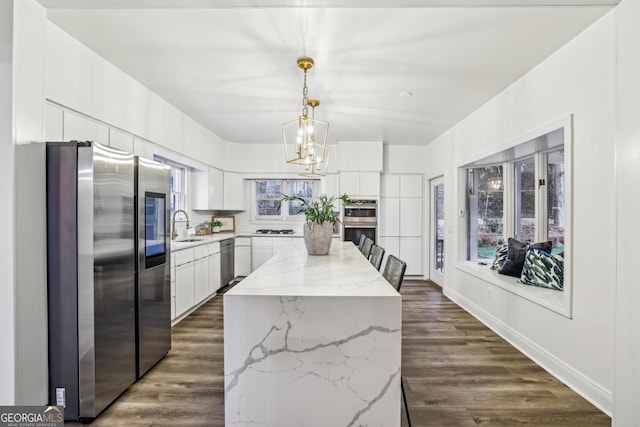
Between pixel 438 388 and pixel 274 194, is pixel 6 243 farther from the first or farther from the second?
pixel 274 194

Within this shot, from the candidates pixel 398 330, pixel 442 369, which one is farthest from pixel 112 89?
pixel 442 369

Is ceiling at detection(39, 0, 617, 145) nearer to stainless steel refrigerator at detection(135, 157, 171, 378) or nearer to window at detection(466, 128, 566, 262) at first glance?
window at detection(466, 128, 566, 262)

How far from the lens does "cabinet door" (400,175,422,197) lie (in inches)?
233

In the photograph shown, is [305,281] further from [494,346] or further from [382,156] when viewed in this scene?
[382,156]

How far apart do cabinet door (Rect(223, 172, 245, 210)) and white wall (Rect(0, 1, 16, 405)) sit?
4.04 metres

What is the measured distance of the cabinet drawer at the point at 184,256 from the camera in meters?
3.52

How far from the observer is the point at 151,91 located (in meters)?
3.32

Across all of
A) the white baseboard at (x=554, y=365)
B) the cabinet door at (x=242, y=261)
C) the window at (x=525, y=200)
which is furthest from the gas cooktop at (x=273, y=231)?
the window at (x=525, y=200)

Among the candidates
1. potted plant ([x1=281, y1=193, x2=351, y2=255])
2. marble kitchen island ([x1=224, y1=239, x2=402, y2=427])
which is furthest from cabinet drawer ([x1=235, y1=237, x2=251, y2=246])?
marble kitchen island ([x1=224, y1=239, x2=402, y2=427])

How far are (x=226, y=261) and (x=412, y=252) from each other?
3.30 meters

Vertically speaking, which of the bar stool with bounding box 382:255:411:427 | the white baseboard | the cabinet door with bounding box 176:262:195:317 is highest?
the bar stool with bounding box 382:255:411:427

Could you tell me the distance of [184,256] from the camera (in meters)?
3.68

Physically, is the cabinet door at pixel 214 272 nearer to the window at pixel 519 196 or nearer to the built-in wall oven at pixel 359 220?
the built-in wall oven at pixel 359 220

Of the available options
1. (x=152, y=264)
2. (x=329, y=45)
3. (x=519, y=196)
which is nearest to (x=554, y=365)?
(x=519, y=196)
